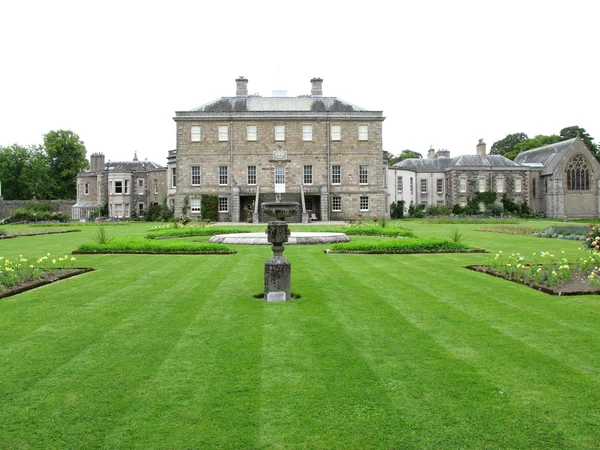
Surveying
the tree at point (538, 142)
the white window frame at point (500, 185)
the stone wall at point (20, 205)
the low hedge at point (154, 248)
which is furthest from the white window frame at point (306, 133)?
the tree at point (538, 142)

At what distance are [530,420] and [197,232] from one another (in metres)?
22.4

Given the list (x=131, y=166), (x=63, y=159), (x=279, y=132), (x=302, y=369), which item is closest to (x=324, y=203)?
(x=279, y=132)

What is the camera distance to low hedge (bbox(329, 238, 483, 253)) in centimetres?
1620

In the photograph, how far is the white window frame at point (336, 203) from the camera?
153 ft

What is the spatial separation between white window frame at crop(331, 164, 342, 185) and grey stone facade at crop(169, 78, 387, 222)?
94 mm

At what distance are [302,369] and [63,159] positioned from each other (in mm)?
75197

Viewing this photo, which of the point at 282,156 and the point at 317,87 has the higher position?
the point at 317,87

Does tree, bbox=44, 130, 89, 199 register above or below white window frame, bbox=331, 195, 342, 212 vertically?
above

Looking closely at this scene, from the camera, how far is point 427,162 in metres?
61.0

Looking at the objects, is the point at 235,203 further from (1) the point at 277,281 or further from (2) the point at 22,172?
(2) the point at 22,172

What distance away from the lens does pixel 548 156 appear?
6091cm

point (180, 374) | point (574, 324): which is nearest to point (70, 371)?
point (180, 374)

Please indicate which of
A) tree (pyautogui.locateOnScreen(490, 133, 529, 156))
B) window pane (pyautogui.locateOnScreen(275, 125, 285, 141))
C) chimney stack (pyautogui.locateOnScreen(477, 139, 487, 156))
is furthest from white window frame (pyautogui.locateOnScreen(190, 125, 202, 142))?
tree (pyautogui.locateOnScreen(490, 133, 529, 156))

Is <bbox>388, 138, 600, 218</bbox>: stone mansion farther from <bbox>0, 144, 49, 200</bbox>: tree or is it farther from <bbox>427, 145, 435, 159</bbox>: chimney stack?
<bbox>0, 144, 49, 200</bbox>: tree
